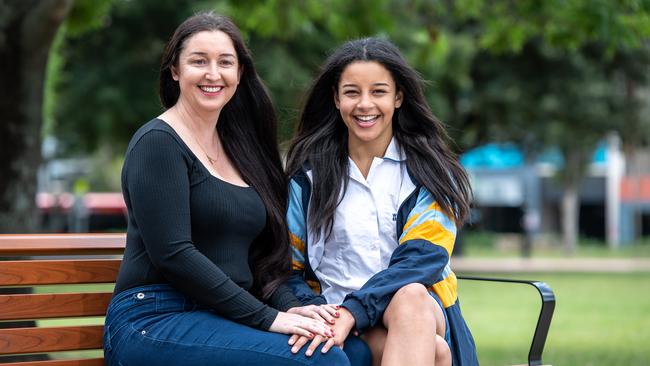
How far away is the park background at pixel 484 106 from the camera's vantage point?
8875mm

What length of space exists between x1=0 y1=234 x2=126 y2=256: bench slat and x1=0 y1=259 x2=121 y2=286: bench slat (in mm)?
52

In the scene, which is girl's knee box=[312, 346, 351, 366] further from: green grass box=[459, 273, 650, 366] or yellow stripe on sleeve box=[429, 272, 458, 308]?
green grass box=[459, 273, 650, 366]

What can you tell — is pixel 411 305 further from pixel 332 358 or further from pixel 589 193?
pixel 589 193

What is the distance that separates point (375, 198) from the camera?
14.6ft

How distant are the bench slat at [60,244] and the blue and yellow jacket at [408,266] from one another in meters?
0.74

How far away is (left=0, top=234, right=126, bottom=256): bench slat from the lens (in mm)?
4207

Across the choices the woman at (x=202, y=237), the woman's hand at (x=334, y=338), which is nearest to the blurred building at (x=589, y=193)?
the woman at (x=202, y=237)

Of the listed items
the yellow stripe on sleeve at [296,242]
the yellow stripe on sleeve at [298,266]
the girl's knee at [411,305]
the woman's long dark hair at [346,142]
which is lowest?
the girl's knee at [411,305]

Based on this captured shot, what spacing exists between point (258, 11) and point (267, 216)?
7421mm

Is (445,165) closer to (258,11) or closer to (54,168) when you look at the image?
(258,11)

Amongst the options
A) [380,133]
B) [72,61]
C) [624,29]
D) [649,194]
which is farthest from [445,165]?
[649,194]

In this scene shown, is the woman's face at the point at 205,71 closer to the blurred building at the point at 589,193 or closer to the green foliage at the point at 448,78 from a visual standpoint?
the green foliage at the point at 448,78

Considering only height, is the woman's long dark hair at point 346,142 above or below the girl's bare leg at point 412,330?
above

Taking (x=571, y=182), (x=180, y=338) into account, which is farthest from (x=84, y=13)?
(x=571, y=182)
